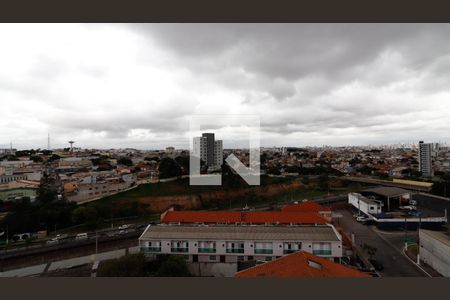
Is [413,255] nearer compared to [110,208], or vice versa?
[413,255]

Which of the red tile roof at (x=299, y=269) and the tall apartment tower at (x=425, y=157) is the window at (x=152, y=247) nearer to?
the red tile roof at (x=299, y=269)

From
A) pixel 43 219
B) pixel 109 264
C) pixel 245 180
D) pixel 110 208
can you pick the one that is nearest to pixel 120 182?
pixel 110 208

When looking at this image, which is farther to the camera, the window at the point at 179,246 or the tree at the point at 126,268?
the window at the point at 179,246

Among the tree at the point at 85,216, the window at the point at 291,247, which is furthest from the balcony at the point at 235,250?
the tree at the point at 85,216

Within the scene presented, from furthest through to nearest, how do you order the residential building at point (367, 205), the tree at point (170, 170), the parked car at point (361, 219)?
the tree at point (170, 170)
the residential building at point (367, 205)
the parked car at point (361, 219)

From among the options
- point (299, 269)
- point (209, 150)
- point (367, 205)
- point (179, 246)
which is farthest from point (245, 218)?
point (209, 150)

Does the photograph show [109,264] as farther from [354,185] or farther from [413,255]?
[354,185]
